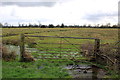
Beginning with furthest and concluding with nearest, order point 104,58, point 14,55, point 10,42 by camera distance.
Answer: point 10,42 < point 14,55 < point 104,58

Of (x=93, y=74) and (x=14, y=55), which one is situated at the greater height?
(x=14, y=55)

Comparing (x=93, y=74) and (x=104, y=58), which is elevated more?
(x=104, y=58)

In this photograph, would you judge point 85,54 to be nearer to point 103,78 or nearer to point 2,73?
point 103,78

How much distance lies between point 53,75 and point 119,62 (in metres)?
4.01

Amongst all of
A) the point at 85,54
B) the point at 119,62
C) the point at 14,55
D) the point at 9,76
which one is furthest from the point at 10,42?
the point at 119,62

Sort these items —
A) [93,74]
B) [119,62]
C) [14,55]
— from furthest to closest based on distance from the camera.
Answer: [14,55] → [119,62] → [93,74]

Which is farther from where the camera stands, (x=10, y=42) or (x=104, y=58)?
(x=10, y=42)

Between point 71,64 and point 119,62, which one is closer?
point 119,62

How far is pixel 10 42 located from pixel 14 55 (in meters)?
9.62

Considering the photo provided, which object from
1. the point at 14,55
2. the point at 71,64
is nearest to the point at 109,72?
the point at 71,64

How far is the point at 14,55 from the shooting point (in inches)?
364

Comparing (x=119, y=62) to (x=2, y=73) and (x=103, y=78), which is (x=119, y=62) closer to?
(x=103, y=78)

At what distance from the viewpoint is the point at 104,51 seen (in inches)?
351

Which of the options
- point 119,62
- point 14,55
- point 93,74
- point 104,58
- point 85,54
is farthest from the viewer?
point 85,54
